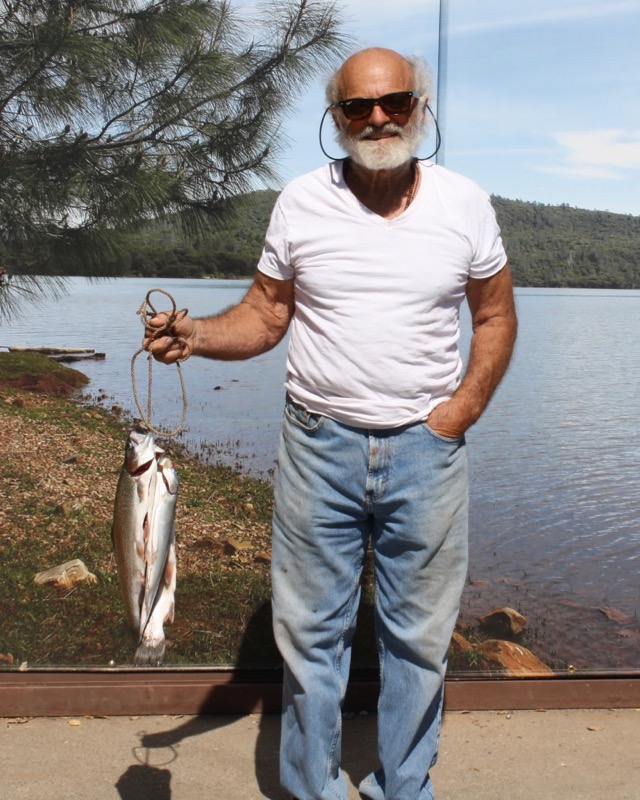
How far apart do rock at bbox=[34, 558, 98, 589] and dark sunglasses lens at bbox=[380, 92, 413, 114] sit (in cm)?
206

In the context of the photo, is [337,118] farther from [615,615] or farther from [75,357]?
[615,615]

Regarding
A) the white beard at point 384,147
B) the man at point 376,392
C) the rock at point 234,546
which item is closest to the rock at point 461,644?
the rock at point 234,546

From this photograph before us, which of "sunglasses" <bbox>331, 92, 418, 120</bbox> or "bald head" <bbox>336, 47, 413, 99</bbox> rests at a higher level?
"bald head" <bbox>336, 47, 413, 99</bbox>

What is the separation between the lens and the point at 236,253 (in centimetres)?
401

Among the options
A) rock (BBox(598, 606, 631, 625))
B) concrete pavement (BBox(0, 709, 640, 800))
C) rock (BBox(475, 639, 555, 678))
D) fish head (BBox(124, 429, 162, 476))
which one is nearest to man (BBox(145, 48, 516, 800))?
fish head (BBox(124, 429, 162, 476))

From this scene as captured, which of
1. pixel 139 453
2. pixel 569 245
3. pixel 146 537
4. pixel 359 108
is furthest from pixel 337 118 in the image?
pixel 569 245

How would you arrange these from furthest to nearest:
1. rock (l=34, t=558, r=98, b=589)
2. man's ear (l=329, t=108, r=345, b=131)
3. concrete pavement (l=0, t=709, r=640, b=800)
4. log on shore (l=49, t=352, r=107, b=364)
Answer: log on shore (l=49, t=352, r=107, b=364) → rock (l=34, t=558, r=98, b=589) → concrete pavement (l=0, t=709, r=640, b=800) → man's ear (l=329, t=108, r=345, b=131)

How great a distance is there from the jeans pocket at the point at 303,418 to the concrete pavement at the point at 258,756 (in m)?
1.21

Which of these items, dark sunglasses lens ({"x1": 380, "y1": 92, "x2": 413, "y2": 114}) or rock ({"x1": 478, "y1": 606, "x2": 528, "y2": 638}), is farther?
rock ({"x1": 478, "y1": 606, "x2": 528, "y2": 638})

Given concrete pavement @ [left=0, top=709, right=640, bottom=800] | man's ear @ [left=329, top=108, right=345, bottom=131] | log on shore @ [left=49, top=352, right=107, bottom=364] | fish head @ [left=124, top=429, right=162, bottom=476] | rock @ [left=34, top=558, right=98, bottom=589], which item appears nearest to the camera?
fish head @ [left=124, top=429, right=162, bottom=476]

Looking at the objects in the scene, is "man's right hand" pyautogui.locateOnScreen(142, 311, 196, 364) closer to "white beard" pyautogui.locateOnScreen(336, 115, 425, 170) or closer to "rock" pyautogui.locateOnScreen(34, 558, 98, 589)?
"white beard" pyautogui.locateOnScreen(336, 115, 425, 170)

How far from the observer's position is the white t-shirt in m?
2.72

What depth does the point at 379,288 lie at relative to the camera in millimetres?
2719

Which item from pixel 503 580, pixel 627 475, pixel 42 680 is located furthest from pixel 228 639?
pixel 627 475
